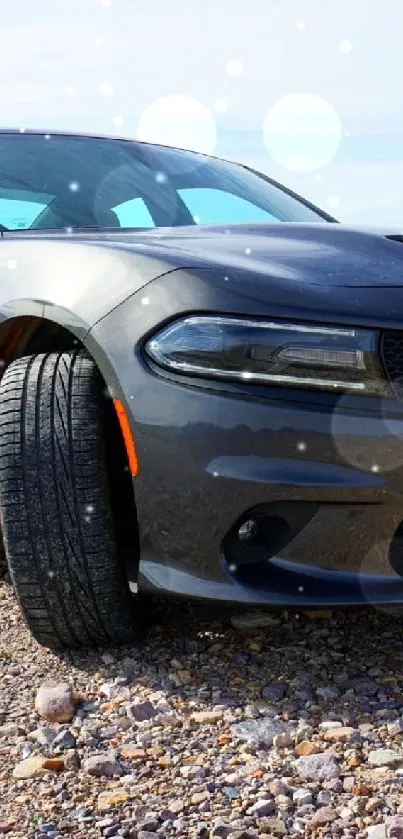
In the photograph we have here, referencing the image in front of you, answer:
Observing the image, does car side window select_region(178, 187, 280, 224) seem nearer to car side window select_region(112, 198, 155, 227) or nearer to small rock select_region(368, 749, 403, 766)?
car side window select_region(112, 198, 155, 227)

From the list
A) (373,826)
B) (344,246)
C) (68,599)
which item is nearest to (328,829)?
(373,826)

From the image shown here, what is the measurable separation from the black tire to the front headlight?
365 millimetres

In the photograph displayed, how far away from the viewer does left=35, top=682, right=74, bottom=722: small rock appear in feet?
7.55

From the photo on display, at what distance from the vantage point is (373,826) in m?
1.80

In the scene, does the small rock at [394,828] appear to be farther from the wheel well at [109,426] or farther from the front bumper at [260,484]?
the wheel well at [109,426]

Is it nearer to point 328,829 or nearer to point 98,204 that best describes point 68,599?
point 328,829

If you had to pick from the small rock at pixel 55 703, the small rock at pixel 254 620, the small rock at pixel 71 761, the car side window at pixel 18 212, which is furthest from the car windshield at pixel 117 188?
the small rock at pixel 71 761

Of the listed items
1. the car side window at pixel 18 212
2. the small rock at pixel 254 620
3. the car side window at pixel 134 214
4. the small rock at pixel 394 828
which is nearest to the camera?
the small rock at pixel 394 828

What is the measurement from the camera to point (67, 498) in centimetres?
238

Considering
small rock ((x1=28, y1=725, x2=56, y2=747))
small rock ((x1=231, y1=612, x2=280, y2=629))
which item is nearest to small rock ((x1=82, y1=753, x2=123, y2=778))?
small rock ((x1=28, y1=725, x2=56, y2=747))

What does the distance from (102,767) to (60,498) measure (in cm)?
64

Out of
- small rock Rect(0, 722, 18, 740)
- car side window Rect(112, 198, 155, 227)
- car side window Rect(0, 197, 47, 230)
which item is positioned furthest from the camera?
car side window Rect(112, 198, 155, 227)

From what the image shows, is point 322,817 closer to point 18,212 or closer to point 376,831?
point 376,831

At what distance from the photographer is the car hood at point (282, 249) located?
7.47ft
